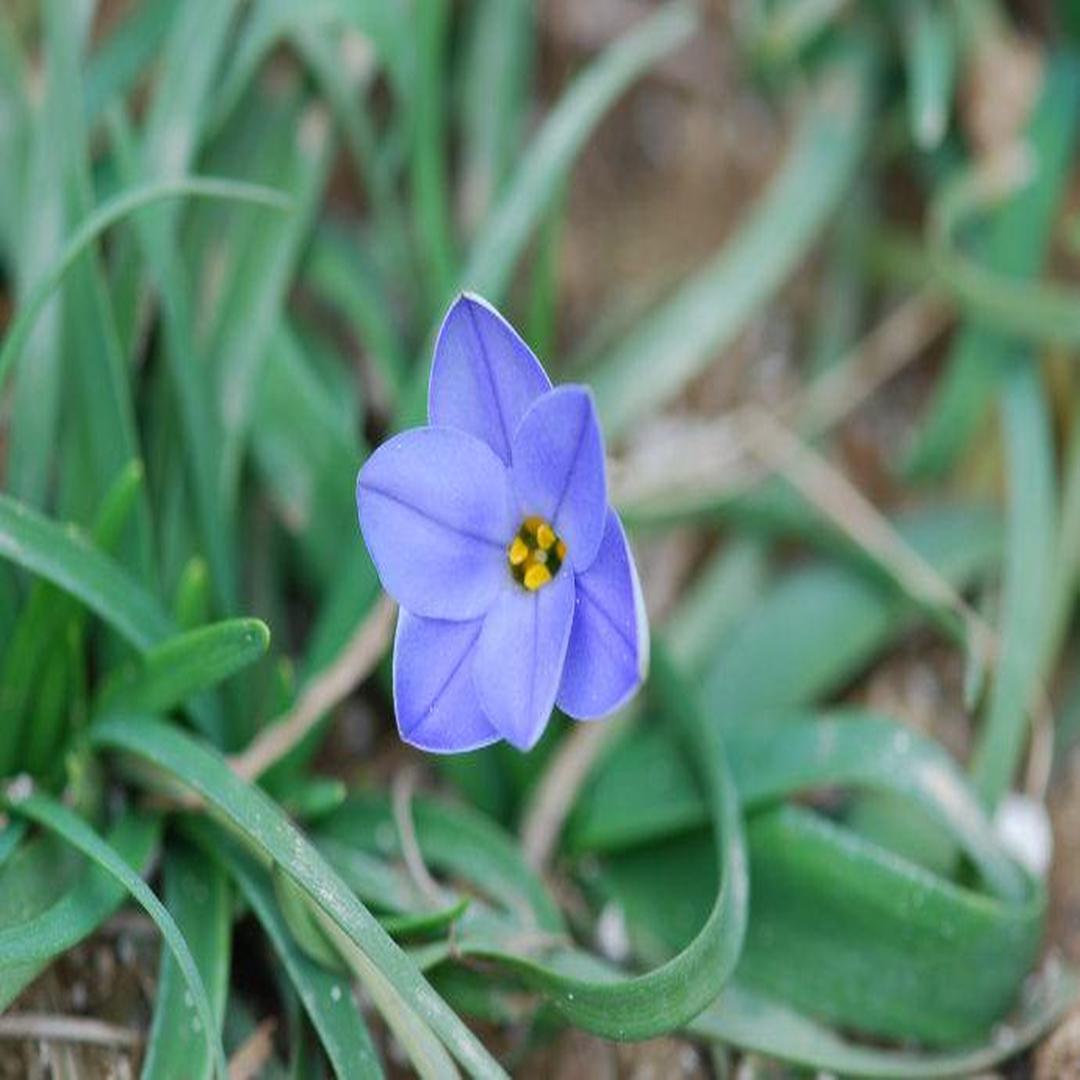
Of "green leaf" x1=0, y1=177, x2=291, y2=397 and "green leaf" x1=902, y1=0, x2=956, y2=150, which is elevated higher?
"green leaf" x1=0, y1=177, x2=291, y2=397

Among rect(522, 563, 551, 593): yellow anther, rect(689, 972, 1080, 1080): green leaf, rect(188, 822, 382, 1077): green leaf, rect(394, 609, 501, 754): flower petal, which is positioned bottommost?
rect(689, 972, 1080, 1080): green leaf

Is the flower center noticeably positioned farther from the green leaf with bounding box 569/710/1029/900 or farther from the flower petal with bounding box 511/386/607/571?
the green leaf with bounding box 569/710/1029/900

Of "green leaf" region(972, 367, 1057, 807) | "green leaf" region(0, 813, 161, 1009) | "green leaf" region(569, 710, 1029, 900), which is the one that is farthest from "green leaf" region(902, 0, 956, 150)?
"green leaf" region(0, 813, 161, 1009)

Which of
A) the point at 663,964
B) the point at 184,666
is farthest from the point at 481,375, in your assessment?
the point at 663,964

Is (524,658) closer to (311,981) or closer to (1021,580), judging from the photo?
(311,981)

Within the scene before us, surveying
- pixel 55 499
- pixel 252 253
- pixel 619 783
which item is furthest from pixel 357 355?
pixel 619 783

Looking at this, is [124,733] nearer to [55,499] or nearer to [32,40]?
[55,499]
